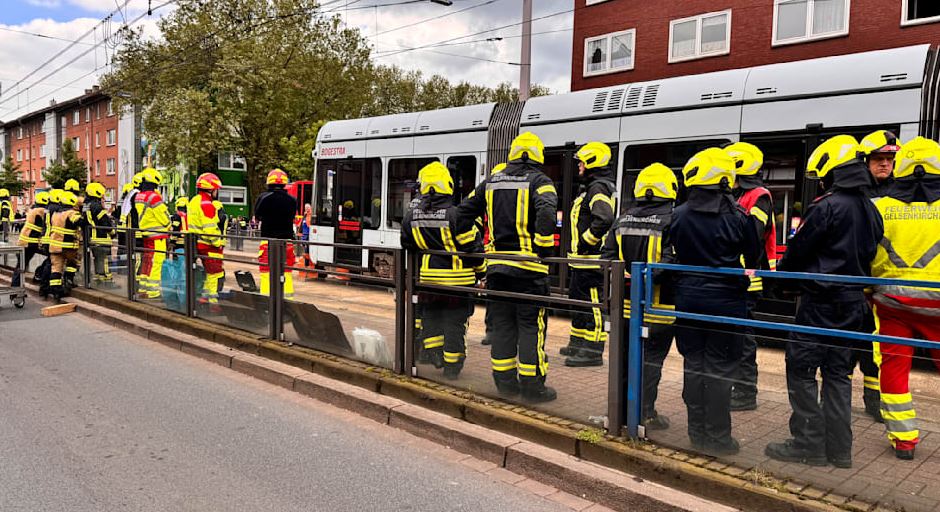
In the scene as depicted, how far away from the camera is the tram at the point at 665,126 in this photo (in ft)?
22.1

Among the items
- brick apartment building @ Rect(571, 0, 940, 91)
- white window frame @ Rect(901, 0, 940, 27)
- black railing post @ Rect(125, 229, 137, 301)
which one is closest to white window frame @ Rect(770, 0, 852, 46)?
brick apartment building @ Rect(571, 0, 940, 91)

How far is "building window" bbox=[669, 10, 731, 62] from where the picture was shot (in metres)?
19.8

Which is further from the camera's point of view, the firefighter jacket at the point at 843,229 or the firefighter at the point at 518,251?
the firefighter at the point at 518,251

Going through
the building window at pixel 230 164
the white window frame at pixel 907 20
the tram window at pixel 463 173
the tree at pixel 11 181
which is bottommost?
the tram window at pixel 463 173

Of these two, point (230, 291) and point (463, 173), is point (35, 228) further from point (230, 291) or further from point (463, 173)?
point (463, 173)

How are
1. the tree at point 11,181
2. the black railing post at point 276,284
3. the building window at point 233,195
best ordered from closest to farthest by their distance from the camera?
the black railing post at point 276,284 → the building window at point 233,195 → the tree at point 11,181

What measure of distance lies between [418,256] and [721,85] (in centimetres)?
474

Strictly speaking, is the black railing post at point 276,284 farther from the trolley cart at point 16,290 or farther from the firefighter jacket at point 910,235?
the trolley cart at point 16,290

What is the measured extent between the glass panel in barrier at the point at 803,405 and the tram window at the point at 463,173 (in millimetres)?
6970

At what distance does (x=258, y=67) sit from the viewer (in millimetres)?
29797

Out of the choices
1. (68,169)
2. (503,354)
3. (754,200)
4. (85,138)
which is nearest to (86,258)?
(503,354)

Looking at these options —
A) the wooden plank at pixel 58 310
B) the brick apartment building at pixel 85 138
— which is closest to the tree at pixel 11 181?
the brick apartment building at pixel 85 138

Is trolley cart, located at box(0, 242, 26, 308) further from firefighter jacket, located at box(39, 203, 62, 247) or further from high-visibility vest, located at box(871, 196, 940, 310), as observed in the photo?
high-visibility vest, located at box(871, 196, 940, 310)

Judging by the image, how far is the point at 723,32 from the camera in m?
19.8
